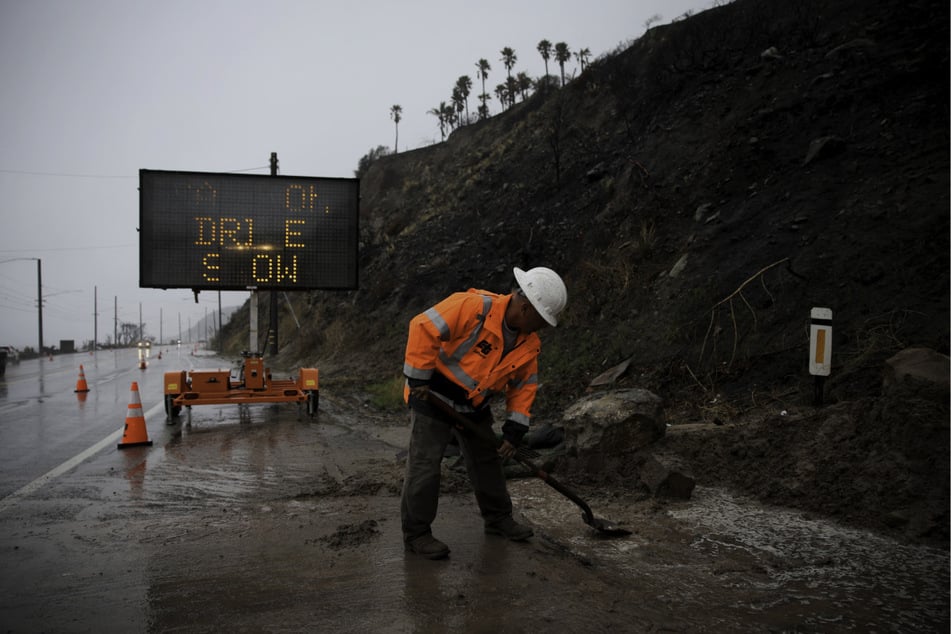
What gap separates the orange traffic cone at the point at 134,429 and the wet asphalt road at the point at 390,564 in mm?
1442

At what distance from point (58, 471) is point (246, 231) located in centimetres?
509

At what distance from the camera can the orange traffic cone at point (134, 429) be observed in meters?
7.20

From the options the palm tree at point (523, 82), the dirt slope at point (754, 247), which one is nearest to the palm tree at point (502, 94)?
the palm tree at point (523, 82)

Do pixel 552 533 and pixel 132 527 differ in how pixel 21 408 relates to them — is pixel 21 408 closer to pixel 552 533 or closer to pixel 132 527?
pixel 132 527

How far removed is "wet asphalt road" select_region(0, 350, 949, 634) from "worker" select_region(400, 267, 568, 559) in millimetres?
237

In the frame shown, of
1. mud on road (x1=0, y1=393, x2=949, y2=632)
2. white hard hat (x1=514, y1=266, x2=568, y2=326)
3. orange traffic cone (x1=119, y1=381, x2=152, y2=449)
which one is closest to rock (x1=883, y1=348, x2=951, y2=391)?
mud on road (x1=0, y1=393, x2=949, y2=632)

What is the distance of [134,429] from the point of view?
7.26 meters

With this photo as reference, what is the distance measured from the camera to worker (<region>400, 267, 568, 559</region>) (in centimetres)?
360

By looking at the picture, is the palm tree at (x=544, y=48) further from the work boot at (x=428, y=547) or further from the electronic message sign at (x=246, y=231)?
the work boot at (x=428, y=547)

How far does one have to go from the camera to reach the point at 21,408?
35.0 feet

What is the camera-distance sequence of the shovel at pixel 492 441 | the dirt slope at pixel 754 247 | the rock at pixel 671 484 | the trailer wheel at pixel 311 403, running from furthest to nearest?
1. the trailer wheel at pixel 311 403
2. the dirt slope at pixel 754 247
3. the rock at pixel 671 484
4. the shovel at pixel 492 441

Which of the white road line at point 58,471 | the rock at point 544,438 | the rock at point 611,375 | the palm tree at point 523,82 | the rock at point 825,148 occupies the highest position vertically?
the palm tree at point 523,82

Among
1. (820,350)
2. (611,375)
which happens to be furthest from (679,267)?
(820,350)

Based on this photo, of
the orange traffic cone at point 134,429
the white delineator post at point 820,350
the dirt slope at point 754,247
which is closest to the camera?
the dirt slope at point 754,247
